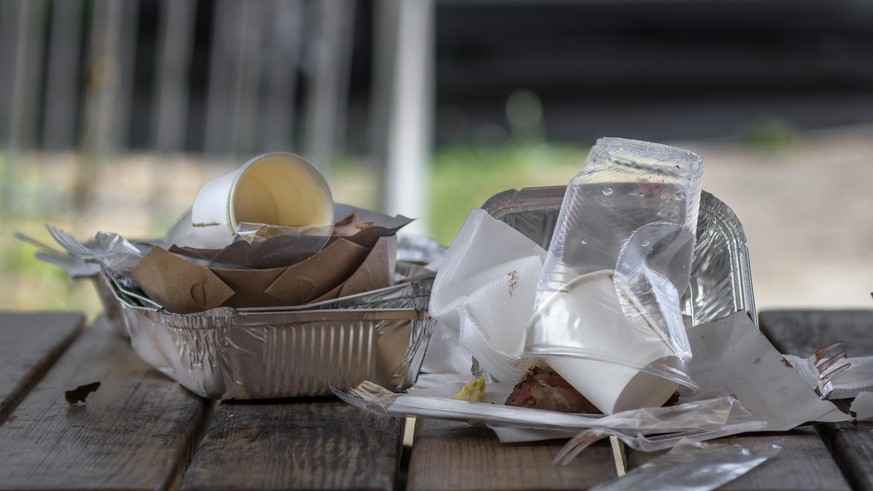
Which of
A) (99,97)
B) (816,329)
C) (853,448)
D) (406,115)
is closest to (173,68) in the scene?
(99,97)

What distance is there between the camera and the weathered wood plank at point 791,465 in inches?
32.3

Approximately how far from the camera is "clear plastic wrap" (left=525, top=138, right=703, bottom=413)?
2.95 feet

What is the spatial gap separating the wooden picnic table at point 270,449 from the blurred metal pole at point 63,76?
9.82 ft

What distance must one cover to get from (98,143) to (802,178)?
350cm

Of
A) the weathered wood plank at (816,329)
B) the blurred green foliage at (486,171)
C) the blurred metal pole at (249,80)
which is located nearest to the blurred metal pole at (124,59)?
the blurred metal pole at (249,80)

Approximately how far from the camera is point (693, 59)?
19.1 ft

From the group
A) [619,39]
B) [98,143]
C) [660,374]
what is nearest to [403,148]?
[98,143]

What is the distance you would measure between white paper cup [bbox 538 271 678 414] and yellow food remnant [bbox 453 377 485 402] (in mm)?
95

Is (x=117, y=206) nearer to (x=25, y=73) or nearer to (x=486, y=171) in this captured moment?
(x=25, y=73)

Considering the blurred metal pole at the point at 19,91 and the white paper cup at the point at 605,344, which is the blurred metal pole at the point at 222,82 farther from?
the white paper cup at the point at 605,344

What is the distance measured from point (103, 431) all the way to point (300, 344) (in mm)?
189

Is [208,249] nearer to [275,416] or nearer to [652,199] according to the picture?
[275,416]

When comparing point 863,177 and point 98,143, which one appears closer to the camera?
point 98,143

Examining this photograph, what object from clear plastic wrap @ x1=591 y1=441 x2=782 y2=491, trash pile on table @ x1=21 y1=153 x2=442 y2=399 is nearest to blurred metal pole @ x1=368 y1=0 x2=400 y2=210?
trash pile on table @ x1=21 y1=153 x2=442 y2=399
